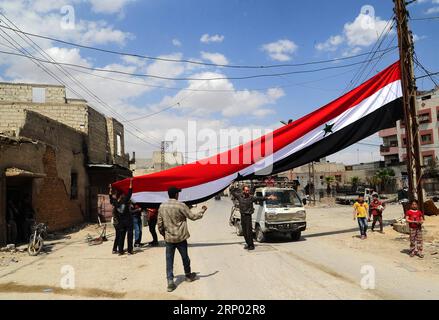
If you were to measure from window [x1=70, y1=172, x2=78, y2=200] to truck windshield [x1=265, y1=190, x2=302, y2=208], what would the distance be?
12001 mm

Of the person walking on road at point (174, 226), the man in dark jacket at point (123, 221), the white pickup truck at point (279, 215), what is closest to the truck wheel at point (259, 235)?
the white pickup truck at point (279, 215)

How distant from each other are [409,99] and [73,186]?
662 inches

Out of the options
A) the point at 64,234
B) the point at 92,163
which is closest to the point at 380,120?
the point at 64,234

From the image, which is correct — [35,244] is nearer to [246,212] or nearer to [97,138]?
[246,212]

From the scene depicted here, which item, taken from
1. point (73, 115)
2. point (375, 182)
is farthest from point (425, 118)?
point (73, 115)

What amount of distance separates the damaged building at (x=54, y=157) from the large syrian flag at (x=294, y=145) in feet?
14.1

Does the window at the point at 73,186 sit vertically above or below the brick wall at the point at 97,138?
below

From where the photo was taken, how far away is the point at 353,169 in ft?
261

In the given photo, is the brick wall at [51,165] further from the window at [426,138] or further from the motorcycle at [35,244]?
the window at [426,138]

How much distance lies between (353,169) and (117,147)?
59.9 m

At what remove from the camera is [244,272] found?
8.27m

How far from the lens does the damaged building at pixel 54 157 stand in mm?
14086

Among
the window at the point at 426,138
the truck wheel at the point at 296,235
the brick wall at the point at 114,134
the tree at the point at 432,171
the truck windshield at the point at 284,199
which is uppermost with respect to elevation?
the window at the point at 426,138
